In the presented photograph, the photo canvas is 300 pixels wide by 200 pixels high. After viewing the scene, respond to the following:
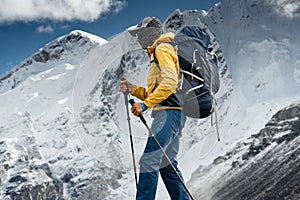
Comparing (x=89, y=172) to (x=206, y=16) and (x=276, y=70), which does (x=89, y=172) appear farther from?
(x=276, y=70)

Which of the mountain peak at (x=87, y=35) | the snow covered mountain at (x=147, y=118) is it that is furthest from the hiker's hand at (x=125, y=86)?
the mountain peak at (x=87, y=35)

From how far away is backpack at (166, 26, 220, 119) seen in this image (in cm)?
486

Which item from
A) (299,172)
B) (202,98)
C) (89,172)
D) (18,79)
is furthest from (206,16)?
(202,98)

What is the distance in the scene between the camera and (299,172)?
39.5 metres

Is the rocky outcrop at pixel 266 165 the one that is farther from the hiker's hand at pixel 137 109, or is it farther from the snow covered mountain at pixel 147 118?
the hiker's hand at pixel 137 109

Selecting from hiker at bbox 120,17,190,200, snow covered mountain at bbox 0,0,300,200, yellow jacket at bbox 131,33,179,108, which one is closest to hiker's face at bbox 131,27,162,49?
hiker at bbox 120,17,190,200

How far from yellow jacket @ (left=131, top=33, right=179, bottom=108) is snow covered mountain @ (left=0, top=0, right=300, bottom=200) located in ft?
2.52

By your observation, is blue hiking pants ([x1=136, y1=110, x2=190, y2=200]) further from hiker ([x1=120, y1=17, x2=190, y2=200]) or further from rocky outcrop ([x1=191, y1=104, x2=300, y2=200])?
rocky outcrop ([x1=191, y1=104, x2=300, y2=200])

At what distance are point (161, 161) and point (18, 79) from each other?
146 m

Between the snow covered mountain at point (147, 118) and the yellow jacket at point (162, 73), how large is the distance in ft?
2.52

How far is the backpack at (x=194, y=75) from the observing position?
486 cm

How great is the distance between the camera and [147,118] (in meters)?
8.14

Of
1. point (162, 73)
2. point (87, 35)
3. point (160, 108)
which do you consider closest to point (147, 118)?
point (160, 108)

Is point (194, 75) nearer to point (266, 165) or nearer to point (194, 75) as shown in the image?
point (194, 75)
